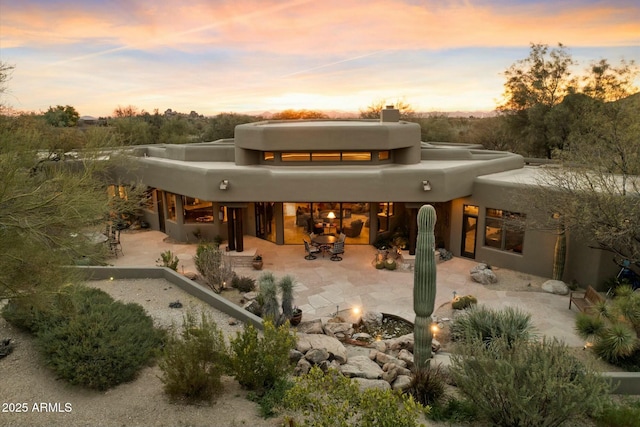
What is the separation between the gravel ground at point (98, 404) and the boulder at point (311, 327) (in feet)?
10.2

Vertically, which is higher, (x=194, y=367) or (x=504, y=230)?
(x=504, y=230)

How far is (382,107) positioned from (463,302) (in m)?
42.3

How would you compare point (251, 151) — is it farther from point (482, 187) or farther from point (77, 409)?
point (77, 409)

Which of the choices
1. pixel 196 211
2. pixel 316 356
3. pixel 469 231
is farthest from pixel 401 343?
pixel 196 211

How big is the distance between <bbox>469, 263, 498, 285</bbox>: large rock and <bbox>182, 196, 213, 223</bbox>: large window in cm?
1257

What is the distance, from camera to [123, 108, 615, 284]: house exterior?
50.2ft

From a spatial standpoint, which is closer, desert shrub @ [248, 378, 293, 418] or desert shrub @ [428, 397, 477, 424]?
desert shrub @ [248, 378, 293, 418]

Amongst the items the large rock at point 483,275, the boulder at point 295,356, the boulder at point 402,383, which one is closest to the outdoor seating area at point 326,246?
the large rock at point 483,275

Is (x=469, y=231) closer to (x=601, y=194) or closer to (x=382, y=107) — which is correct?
(x=601, y=194)

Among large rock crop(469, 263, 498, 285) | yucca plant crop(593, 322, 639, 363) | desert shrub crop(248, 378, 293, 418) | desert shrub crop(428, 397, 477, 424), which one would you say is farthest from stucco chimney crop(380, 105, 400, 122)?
desert shrub crop(248, 378, 293, 418)

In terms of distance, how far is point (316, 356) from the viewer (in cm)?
845

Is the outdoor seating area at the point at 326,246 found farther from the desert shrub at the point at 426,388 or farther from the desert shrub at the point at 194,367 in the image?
the desert shrub at the point at 194,367

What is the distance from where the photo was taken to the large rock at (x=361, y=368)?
802cm

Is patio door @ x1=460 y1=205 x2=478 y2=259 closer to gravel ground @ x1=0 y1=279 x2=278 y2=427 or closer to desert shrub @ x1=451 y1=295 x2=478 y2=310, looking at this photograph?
desert shrub @ x1=451 y1=295 x2=478 y2=310
